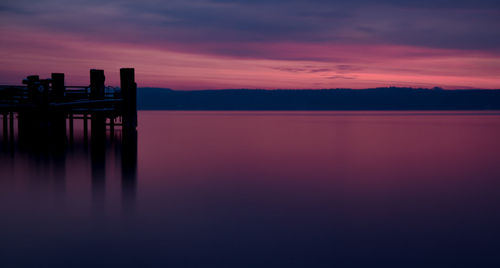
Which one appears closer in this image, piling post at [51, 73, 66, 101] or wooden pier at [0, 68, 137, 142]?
wooden pier at [0, 68, 137, 142]

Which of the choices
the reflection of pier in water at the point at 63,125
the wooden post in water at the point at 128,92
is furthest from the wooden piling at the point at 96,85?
the wooden post in water at the point at 128,92

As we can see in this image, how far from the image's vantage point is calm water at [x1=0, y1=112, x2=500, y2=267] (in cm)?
495

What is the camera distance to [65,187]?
8875 mm

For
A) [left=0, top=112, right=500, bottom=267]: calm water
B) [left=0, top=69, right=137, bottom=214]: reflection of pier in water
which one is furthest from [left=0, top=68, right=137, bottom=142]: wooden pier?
[left=0, top=112, right=500, bottom=267]: calm water

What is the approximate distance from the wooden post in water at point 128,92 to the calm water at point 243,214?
718 centimetres

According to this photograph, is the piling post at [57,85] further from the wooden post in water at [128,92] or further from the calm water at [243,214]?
the calm water at [243,214]

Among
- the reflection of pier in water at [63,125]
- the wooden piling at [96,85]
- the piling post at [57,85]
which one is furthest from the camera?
the wooden piling at [96,85]

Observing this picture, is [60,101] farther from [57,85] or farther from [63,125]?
[63,125]

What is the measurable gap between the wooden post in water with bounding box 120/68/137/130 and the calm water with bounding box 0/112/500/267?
718 cm

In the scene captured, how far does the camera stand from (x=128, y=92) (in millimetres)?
20234

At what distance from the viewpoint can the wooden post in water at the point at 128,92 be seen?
65.6ft

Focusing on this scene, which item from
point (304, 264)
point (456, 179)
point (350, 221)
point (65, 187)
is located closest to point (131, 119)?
point (65, 187)

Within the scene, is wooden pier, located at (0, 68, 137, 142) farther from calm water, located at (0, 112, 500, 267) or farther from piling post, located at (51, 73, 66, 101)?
calm water, located at (0, 112, 500, 267)

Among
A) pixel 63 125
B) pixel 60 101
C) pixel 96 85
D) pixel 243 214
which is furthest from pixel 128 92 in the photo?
pixel 243 214
